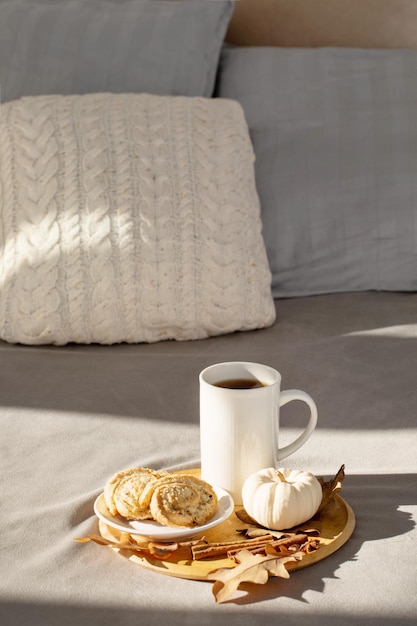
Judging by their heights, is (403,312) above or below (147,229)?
below

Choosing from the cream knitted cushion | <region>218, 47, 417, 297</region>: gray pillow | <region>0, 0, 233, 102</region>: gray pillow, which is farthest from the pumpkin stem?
<region>0, 0, 233, 102</region>: gray pillow

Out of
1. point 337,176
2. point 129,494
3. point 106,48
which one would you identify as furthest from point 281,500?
point 106,48

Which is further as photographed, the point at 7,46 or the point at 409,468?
the point at 7,46

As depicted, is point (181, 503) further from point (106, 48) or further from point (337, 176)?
point (106, 48)

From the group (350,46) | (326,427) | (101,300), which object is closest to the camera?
(326,427)

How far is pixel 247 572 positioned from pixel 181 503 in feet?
0.29

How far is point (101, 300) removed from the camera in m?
1.37

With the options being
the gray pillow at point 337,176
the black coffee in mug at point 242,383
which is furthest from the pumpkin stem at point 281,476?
the gray pillow at point 337,176

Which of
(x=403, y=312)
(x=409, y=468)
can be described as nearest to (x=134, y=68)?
(x=403, y=312)

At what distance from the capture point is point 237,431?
81cm

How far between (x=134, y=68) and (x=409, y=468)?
1113mm

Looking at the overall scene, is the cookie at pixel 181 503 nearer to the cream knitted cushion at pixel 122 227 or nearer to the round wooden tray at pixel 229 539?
the round wooden tray at pixel 229 539

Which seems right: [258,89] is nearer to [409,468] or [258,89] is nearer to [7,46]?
[7,46]

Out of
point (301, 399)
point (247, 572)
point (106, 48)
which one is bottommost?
point (247, 572)
